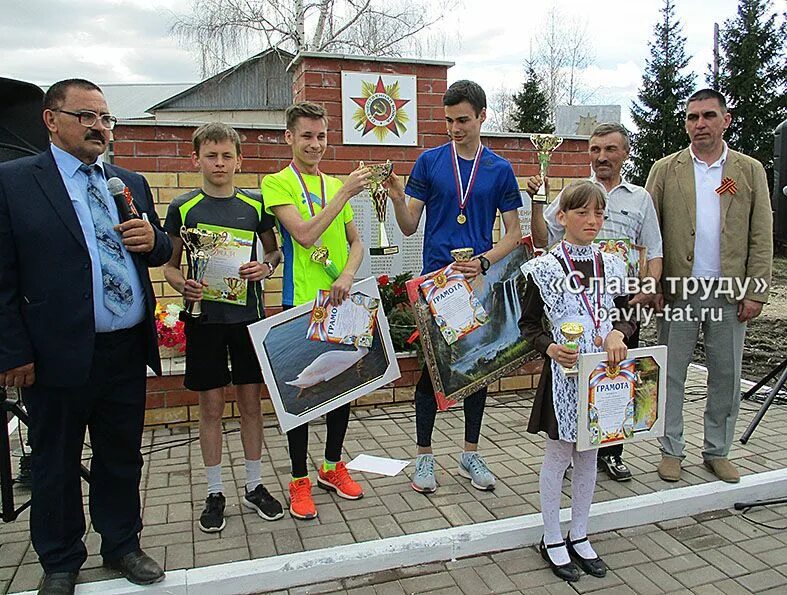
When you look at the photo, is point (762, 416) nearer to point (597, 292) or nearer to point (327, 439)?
point (597, 292)

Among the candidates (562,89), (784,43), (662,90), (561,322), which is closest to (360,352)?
(561,322)

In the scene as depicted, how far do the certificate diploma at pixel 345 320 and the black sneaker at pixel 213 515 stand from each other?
1.02m

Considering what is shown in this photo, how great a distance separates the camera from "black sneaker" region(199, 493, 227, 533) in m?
3.55

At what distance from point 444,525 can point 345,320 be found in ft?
4.07

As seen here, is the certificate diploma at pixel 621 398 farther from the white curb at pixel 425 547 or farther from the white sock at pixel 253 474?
the white sock at pixel 253 474

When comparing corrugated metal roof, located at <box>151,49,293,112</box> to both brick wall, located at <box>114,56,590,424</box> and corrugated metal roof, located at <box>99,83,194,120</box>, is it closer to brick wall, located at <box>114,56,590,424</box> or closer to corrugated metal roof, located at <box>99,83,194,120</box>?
corrugated metal roof, located at <box>99,83,194,120</box>

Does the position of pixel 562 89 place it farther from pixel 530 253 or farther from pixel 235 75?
pixel 530 253

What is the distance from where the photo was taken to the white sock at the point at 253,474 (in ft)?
12.3

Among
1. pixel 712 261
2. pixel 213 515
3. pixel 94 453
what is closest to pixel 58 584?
pixel 94 453

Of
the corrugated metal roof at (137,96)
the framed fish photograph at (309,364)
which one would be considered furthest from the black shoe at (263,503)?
the corrugated metal roof at (137,96)

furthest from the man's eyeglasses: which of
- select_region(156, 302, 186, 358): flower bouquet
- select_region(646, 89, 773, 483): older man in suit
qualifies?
select_region(646, 89, 773, 483): older man in suit

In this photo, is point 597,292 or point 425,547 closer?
point 597,292

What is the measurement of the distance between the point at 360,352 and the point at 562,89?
3860cm

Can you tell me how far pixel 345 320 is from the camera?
12.3 feet
